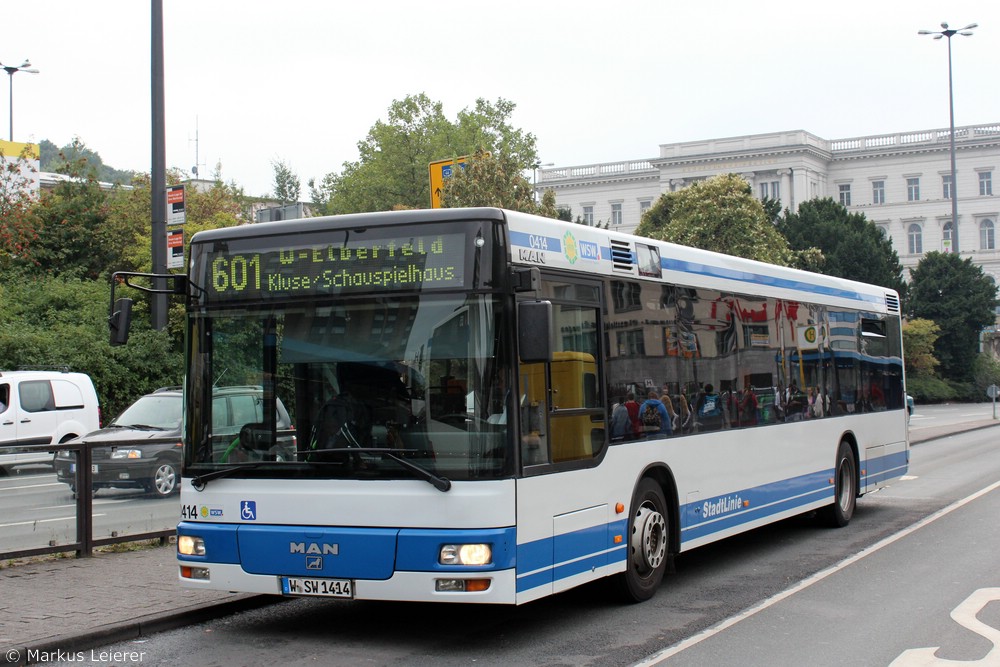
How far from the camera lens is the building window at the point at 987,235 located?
10144cm

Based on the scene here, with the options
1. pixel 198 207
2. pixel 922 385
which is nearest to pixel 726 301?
pixel 198 207

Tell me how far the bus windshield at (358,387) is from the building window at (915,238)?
103774 millimetres

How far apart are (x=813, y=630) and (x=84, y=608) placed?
540 cm

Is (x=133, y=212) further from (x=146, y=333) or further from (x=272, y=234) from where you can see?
(x=272, y=234)

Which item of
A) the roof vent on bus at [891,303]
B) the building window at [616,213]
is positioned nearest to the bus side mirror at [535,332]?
the roof vent on bus at [891,303]

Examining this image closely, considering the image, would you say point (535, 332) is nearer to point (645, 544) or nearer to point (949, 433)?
point (645, 544)

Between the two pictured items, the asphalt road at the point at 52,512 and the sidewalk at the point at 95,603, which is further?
the asphalt road at the point at 52,512

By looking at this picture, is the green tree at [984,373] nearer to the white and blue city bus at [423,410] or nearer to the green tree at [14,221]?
the green tree at [14,221]

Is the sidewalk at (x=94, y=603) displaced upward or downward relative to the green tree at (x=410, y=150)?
downward

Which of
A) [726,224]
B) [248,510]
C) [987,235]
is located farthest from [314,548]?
[987,235]

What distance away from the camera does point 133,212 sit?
35.2 m

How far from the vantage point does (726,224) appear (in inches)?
2142

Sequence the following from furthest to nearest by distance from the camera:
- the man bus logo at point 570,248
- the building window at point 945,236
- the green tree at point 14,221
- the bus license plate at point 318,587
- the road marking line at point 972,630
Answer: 1. the building window at point 945,236
2. the green tree at point 14,221
3. the man bus logo at point 570,248
4. the bus license plate at point 318,587
5. the road marking line at point 972,630

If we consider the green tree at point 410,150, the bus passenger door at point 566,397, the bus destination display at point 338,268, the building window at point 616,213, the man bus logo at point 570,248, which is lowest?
the bus passenger door at point 566,397
